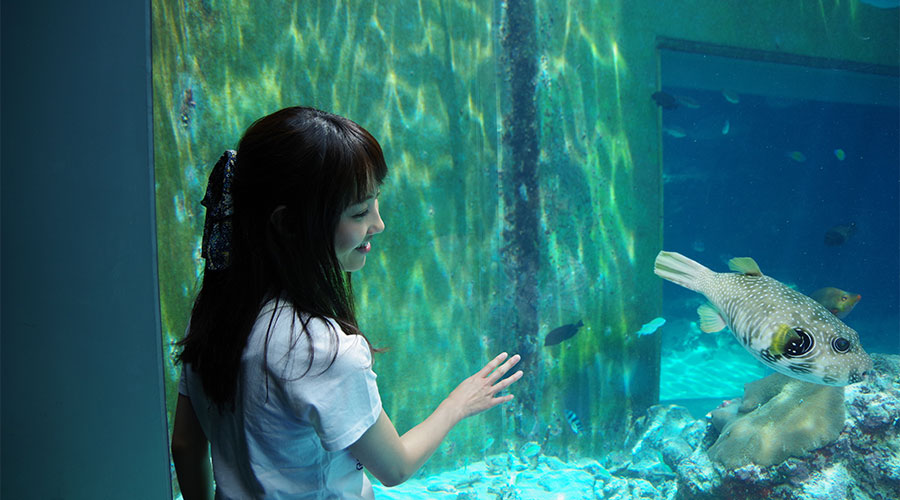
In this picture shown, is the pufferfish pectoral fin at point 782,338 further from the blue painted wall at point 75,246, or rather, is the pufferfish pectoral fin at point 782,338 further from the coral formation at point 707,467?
the blue painted wall at point 75,246

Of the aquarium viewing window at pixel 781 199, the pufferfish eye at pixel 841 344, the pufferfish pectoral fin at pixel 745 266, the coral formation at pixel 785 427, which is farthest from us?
the aquarium viewing window at pixel 781 199

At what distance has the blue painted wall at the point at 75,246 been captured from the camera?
1.19 m

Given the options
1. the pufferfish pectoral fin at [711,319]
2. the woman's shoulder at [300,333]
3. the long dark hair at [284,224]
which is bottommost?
the pufferfish pectoral fin at [711,319]

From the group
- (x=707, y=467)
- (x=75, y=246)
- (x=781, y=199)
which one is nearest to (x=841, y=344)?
(x=707, y=467)

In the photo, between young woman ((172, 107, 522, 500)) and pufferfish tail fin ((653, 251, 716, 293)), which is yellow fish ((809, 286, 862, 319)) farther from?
young woman ((172, 107, 522, 500))

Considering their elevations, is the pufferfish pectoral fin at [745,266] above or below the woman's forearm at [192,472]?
above

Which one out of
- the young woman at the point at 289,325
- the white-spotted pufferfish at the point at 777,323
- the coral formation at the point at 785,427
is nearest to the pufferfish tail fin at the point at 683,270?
the white-spotted pufferfish at the point at 777,323

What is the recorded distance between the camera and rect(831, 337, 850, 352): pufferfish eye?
2678 mm

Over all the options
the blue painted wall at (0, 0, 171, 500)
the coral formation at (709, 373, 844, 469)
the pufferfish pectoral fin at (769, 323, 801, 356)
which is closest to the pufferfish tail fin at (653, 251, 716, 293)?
the pufferfish pectoral fin at (769, 323, 801, 356)

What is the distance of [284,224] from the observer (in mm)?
1153

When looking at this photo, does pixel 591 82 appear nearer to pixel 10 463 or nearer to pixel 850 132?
pixel 10 463

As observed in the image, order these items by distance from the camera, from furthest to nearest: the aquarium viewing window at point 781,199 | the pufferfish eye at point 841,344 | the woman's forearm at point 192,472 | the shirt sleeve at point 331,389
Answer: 1. the aquarium viewing window at point 781,199
2. the pufferfish eye at point 841,344
3. the woman's forearm at point 192,472
4. the shirt sleeve at point 331,389

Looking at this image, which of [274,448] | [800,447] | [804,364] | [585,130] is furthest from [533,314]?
[274,448]

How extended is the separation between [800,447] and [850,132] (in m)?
29.8
